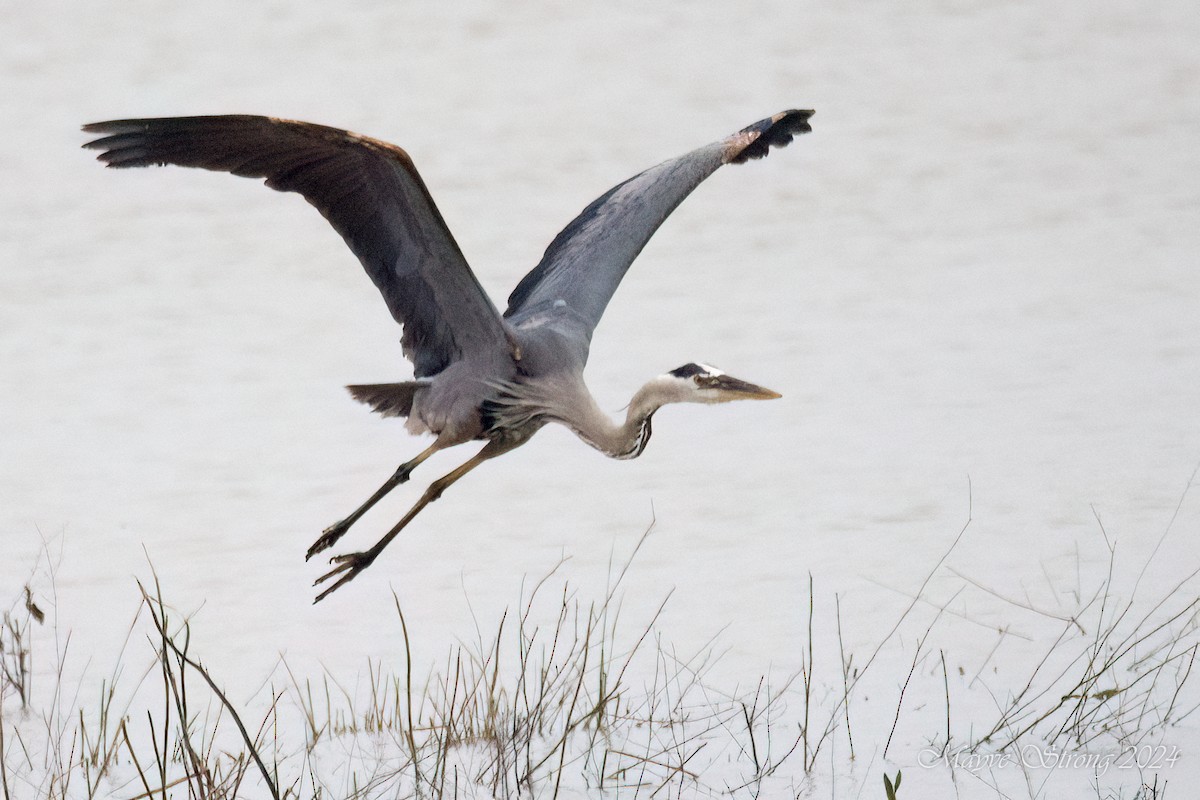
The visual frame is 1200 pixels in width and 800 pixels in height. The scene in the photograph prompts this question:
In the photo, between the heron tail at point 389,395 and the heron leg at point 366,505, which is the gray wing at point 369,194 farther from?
the heron leg at point 366,505

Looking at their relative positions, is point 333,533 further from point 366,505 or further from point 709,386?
point 709,386

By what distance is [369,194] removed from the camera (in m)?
5.46

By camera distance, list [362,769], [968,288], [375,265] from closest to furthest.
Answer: [362,769]
[375,265]
[968,288]

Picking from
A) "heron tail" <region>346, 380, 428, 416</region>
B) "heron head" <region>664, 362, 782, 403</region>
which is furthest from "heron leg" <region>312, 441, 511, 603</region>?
"heron head" <region>664, 362, 782, 403</region>

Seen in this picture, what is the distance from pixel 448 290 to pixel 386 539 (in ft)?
2.70

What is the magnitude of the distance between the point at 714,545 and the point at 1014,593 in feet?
3.52

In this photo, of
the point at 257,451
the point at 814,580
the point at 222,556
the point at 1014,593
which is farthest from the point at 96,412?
the point at 1014,593

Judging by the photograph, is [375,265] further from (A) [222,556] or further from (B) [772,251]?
(B) [772,251]

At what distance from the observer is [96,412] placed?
25.5 ft

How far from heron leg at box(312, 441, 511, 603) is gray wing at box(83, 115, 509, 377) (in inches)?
13.0

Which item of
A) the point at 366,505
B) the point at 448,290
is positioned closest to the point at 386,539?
the point at 366,505

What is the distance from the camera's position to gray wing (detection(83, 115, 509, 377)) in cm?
516

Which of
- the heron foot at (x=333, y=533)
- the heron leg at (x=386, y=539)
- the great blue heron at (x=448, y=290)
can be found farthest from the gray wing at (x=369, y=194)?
the heron foot at (x=333, y=533)

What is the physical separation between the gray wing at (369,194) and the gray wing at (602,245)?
0.37 meters
